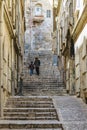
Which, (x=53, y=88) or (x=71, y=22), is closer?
(x=71, y=22)

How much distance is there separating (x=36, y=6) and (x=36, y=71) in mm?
26039

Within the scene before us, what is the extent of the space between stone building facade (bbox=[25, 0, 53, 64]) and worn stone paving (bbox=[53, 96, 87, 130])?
34.7 meters

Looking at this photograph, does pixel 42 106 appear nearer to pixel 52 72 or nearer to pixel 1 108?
pixel 1 108

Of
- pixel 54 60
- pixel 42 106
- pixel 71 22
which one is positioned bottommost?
pixel 54 60

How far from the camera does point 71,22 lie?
23.6 meters

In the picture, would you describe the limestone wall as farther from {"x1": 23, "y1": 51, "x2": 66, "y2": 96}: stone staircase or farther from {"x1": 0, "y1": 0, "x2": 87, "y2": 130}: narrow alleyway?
{"x1": 23, "y1": 51, "x2": 66, "y2": 96}: stone staircase

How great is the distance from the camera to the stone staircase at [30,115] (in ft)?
43.0

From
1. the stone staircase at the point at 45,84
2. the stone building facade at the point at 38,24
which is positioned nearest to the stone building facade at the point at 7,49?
the stone staircase at the point at 45,84

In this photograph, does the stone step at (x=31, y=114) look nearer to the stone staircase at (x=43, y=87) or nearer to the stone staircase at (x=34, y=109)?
the stone staircase at (x=34, y=109)

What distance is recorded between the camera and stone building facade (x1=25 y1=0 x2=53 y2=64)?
53875 mm

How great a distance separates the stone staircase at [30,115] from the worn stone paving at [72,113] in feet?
0.80

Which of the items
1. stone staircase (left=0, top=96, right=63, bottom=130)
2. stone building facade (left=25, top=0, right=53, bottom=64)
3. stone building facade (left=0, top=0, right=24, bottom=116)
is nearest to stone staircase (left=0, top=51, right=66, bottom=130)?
stone staircase (left=0, top=96, right=63, bottom=130)

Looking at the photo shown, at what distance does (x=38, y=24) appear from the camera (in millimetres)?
56062

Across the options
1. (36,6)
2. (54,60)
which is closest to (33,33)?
(36,6)
